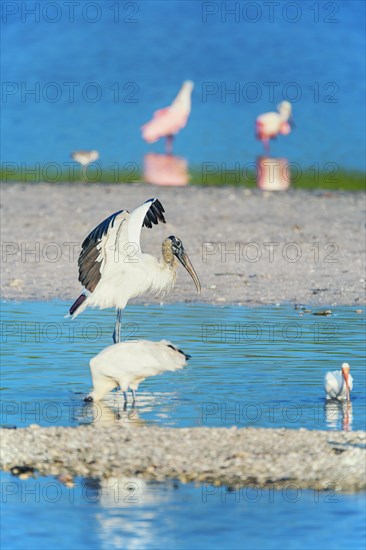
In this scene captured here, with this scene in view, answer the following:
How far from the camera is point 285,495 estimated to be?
25.5 ft

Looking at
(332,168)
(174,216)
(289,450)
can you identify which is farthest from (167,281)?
(332,168)

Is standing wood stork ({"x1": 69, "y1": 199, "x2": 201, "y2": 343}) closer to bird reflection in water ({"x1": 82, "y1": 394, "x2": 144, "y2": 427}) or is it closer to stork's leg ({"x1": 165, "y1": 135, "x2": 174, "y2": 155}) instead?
bird reflection in water ({"x1": 82, "y1": 394, "x2": 144, "y2": 427})

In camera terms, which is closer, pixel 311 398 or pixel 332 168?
pixel 311 398

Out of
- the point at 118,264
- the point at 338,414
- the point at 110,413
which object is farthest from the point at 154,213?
the point at 338,414

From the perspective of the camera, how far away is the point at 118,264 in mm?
11234

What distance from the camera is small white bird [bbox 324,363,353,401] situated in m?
9.83

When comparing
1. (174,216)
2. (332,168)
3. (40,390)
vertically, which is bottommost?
(40,390)

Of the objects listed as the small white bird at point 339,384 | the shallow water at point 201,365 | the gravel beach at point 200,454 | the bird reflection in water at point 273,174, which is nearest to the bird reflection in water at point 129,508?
the gravel beach at point 200,454

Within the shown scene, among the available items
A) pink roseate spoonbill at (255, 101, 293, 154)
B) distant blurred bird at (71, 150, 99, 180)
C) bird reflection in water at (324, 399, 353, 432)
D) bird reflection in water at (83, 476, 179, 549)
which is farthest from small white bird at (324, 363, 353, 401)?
pink roseate spoonbill at (255, 101, 293, 154)

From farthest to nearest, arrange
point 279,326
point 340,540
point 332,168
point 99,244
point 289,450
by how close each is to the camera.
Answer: point 332,168, point 279,326, point 99,244, point 289,450, point 340,540

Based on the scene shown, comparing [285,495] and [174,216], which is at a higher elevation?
[174,216]

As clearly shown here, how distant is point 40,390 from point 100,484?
7.48 ft

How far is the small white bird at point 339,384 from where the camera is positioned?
9.83m

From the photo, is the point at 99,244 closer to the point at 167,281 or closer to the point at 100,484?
the point at 167,281
